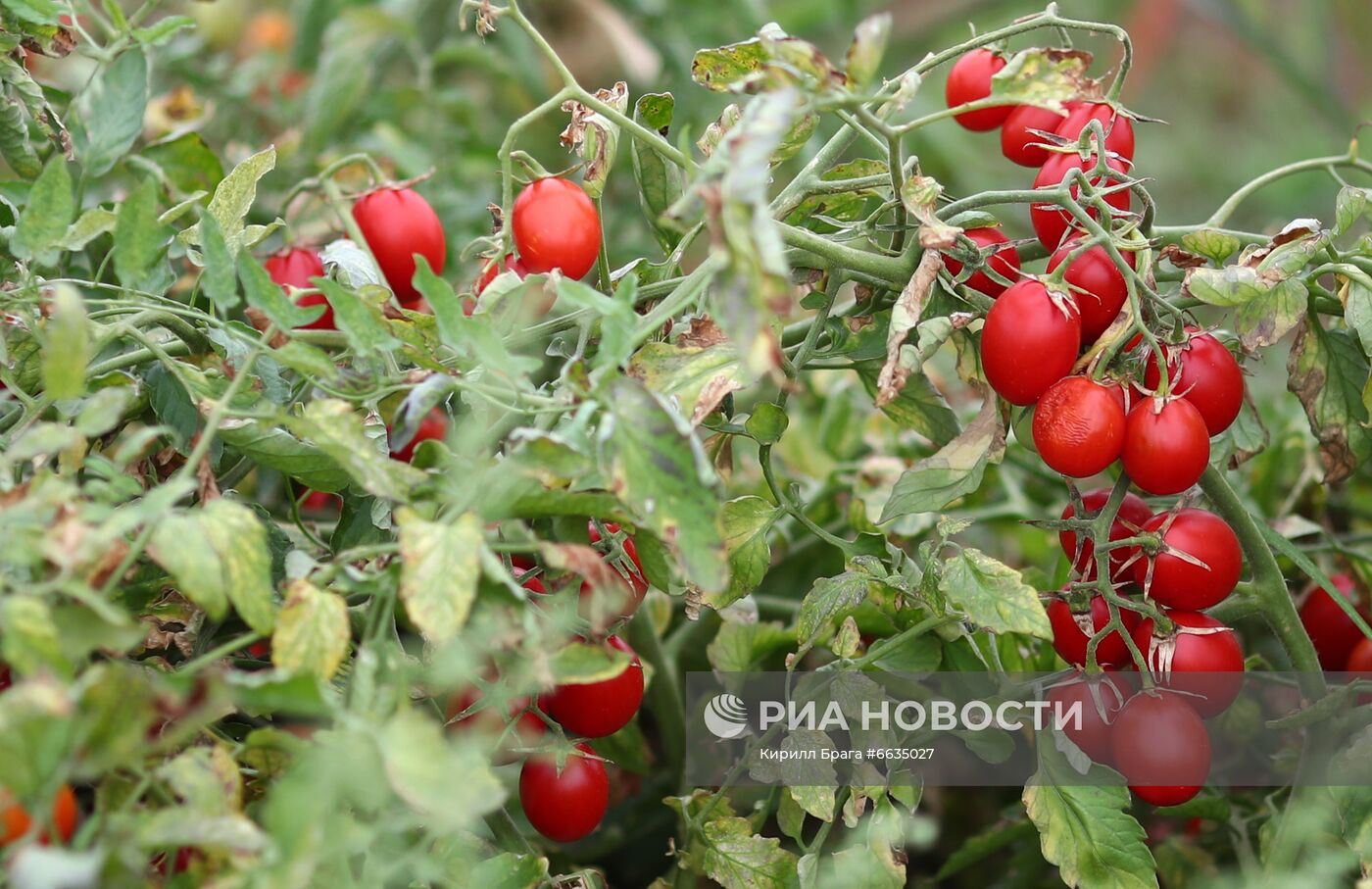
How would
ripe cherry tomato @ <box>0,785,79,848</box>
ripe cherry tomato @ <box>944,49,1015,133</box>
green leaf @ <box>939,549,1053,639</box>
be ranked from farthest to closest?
ripe cherry tomato @ <box>944,49,1015,133</box> → green leaf @ <box>939,549,1053,639</box> → ripe cherry tomato @ <box>0,785,79,848</box>

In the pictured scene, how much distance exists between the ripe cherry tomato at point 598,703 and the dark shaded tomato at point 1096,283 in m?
0.26

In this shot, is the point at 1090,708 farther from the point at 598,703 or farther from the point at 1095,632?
the point at 598,703

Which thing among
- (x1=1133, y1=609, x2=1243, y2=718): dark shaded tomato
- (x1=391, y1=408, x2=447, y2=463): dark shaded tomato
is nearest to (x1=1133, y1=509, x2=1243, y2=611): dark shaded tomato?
(x1=1133, y1=609, x2=1243, y2=718): dark shaded tomato

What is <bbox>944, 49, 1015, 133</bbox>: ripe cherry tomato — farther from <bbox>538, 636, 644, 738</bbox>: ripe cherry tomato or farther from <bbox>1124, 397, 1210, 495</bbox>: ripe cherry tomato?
<bbox>538, 636, 644, 738</bbox>: ripe cherry tomato

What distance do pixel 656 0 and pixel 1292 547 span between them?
1103mm

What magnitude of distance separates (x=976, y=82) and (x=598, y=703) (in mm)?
367

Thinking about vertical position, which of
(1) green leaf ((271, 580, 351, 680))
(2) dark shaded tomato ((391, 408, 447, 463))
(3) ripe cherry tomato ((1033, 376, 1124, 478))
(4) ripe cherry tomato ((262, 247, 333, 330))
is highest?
(1) green leaf ((271, 580, 351, 680))

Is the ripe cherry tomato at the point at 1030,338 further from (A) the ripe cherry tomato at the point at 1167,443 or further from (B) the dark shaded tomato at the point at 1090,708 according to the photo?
(B) the dark shaded tomato at the point at 1090,708

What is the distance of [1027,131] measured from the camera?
23.6 inches

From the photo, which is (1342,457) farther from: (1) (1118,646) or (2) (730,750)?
(2) (730,750)

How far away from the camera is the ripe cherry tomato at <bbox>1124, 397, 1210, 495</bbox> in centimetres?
52

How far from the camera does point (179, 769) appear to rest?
1.21 ft

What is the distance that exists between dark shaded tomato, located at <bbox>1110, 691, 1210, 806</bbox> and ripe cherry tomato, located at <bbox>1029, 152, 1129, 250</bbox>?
0.22 m

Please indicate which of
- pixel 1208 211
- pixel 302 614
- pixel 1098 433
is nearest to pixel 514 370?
pixel 302 614
